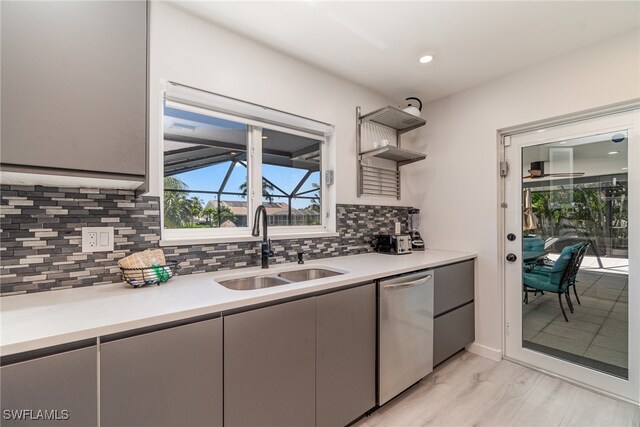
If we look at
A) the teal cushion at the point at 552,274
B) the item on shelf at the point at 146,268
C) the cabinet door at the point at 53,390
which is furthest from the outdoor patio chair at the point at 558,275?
the cabinet door at the point at 53,390

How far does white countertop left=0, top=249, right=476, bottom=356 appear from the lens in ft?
2.58

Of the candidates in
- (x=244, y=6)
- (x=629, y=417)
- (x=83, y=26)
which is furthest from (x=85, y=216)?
(x=629, y=417)

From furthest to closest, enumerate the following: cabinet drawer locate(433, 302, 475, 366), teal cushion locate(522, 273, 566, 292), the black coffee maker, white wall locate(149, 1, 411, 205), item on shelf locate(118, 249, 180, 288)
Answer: the black coffee maker
teal cushion locate(522, 273, 566, 292)
cabinet drawer locate(433, 302, 475, 366)
white wall locate(149, 1, 411, 205)
item on shelf locate(118, 249, 180, 288)

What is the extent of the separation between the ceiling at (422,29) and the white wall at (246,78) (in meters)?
0.08

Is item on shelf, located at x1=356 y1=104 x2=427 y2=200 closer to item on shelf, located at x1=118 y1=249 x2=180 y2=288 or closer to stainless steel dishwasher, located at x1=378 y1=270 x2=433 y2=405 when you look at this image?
stainless steel dishwasher, located at x1=378 y1=270 x2=433 y2=405

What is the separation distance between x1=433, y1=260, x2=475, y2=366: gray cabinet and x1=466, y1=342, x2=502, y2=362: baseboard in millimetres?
71

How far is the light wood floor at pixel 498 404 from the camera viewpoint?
1.62 m

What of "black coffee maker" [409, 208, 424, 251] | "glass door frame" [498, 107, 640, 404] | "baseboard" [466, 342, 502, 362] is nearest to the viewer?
"glass door frame" [498, 107, 640, 404]

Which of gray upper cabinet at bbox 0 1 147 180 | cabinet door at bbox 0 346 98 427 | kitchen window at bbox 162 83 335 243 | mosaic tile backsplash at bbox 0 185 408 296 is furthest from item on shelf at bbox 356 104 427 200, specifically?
cabinet door at bbox 0 346 98 427

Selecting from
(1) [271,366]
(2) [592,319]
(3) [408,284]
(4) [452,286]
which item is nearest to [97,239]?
(1) [271,366]

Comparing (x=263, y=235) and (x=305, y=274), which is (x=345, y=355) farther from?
(x=263, y=235)

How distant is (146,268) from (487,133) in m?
2.77

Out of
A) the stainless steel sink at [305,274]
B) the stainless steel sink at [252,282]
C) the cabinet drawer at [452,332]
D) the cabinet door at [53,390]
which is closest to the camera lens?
the cabinet door at [53,390]

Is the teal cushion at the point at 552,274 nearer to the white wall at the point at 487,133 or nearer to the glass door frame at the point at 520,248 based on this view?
the glass door frame at the point at 520,248
